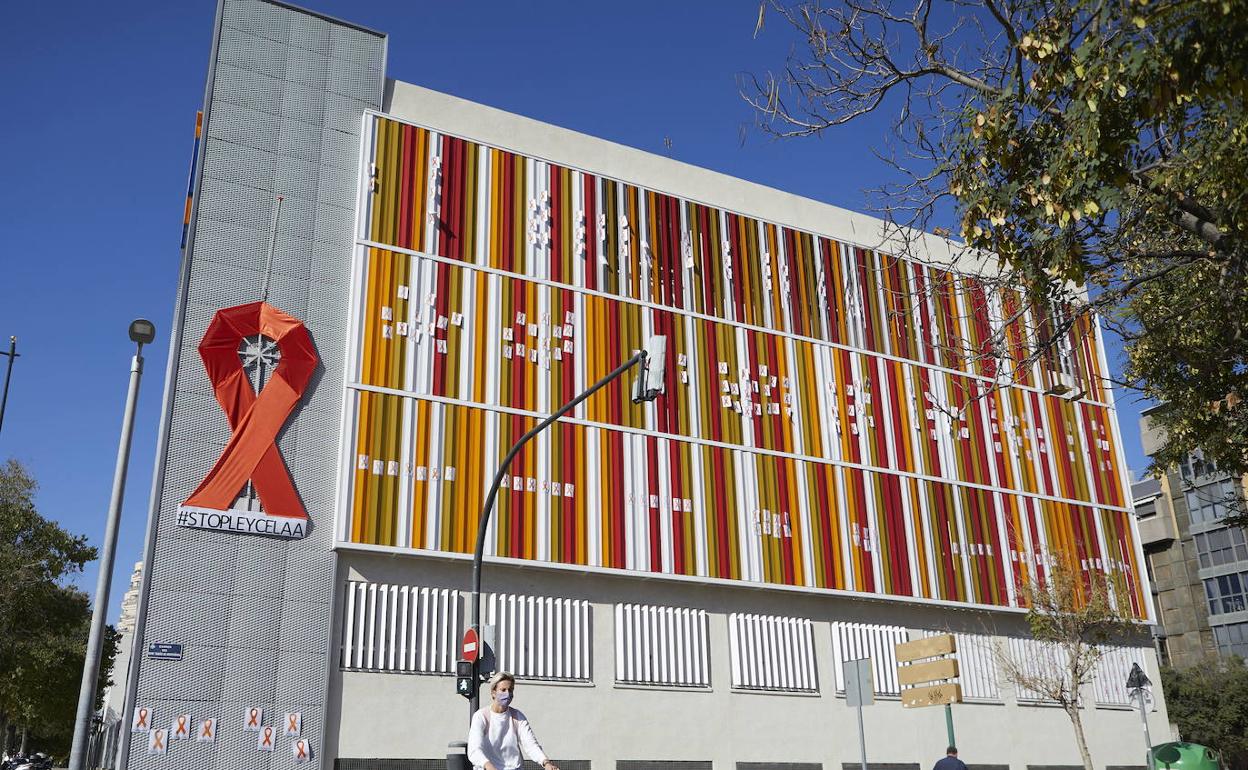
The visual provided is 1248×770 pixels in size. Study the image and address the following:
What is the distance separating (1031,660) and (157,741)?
22.7 meters

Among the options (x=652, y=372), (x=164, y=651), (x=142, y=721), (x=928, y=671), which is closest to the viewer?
(x=652, y=372)

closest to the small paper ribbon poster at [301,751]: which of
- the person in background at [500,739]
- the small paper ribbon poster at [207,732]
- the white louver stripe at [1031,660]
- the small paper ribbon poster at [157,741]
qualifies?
the small paper ribbon poster at [207,732]

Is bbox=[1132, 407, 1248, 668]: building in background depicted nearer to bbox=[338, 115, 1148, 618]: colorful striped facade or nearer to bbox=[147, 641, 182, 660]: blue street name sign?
bbox=[338, 115, 1148, 618]: colorful striped facade

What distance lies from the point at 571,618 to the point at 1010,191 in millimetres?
16441

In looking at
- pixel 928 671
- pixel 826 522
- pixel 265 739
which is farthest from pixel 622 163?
pixel 265 739

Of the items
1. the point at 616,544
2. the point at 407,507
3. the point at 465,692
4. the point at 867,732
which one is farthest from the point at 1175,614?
the point at 465,692

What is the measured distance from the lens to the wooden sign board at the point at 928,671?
1756 cm

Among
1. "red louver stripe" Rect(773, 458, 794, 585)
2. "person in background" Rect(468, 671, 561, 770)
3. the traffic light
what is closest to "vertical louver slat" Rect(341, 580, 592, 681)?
"red louver stripe" Rect(773, 458, 794, 585)

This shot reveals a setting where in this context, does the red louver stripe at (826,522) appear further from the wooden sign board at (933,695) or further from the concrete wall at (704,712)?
the wooden sign board at (933,695)

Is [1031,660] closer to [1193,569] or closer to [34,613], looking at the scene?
[34,613]

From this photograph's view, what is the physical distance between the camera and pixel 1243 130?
9875 mm

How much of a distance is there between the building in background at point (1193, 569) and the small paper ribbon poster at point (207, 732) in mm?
51074

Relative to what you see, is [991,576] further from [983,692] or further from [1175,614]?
[1175,614]

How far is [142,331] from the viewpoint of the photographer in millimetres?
15039
